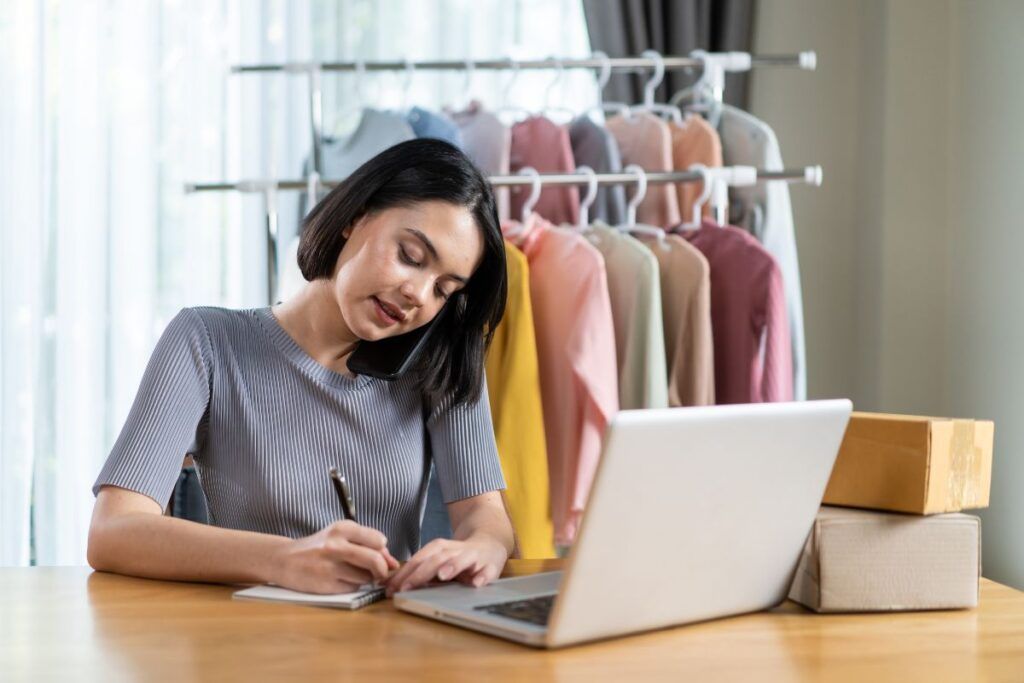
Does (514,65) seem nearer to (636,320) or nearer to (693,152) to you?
(693,152)

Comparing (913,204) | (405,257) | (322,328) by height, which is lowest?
(322,328)

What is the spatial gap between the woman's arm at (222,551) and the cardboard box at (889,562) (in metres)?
0.45

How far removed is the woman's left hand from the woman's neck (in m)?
0.44

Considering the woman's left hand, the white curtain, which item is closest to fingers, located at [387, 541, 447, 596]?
the woman's left hand

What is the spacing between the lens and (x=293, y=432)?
1.53 m

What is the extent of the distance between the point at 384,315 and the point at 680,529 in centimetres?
62

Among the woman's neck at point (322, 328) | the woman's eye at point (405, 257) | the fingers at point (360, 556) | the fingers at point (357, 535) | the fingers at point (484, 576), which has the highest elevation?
the woman's eye at point (405, 257)

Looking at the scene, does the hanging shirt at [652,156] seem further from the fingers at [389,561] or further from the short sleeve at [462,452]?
the fingers at [389,561]

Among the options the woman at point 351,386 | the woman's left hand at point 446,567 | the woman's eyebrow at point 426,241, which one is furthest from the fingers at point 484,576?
the woman's eyebrow at point 426,241

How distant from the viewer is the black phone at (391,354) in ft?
5.09

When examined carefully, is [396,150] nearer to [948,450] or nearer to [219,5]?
[948,450]

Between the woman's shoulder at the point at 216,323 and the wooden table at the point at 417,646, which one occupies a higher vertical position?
the woman's shoulder at the point at 216,323

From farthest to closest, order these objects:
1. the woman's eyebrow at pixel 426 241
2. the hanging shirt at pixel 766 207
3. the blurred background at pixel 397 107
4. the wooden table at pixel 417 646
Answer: the blurred background at pixel 397 107 → the hanging shirt at pixel 766 207 → the woman's eyebrow at pixel 426 241 → the wooden table at pixel 417 646

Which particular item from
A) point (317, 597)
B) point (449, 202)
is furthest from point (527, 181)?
point (317, 597)
